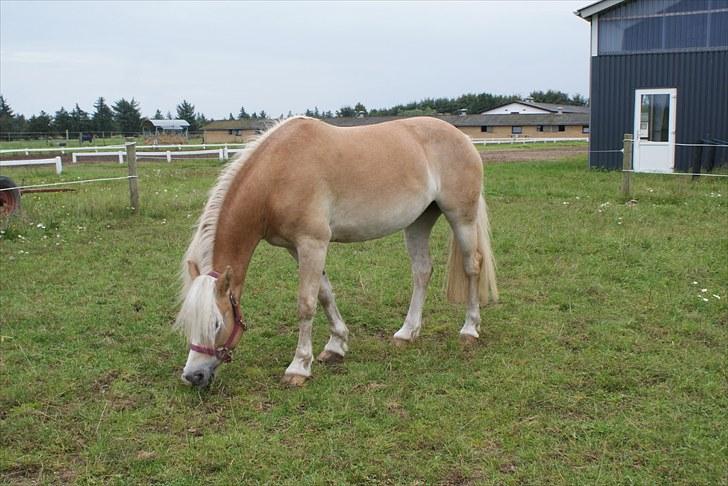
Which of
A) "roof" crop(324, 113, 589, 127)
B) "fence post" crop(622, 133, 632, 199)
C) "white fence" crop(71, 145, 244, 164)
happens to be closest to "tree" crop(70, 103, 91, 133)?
"roof" crop(324, 113, 589, 127)

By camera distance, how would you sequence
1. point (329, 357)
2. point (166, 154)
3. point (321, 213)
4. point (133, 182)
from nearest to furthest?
point (321, 213)
point (329, 357)
point (133, 182)
point (166, 154)

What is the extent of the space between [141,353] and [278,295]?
64.8 inches

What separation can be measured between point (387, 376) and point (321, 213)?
1.18 metres

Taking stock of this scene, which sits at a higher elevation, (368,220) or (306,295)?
(368,220)

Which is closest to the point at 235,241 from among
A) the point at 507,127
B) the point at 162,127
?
the point at 507,127

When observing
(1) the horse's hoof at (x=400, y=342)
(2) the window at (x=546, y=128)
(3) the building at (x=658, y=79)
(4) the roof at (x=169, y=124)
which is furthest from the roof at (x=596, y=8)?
(4) the roof at (x=169, y=124)

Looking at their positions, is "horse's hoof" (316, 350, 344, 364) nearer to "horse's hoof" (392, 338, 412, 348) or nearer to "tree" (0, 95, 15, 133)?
"horse's hoof" (392, 338, 412, 348)

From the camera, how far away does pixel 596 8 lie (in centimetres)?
1642

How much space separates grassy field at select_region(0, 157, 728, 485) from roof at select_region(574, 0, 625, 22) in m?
10.3

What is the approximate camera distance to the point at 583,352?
14.8ft

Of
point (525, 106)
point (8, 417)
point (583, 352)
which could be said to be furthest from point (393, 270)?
point (525, 106)

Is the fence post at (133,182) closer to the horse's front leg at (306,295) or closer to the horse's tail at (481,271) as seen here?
the horse's tail at (481,271)

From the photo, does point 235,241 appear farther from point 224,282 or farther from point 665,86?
point 665,86

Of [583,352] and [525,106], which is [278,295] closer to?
[583,352]
